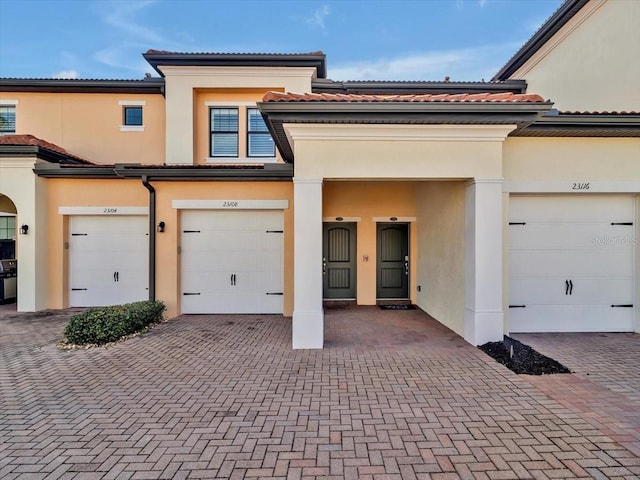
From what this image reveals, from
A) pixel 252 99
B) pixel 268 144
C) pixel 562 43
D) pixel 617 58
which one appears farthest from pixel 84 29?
pixel 617 58

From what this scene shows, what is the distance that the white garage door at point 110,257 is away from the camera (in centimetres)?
874

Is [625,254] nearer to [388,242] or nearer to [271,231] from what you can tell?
[388,242]

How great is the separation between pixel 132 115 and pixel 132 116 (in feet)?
0.11

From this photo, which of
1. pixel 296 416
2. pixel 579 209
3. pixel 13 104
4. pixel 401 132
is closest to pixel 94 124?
pixel 13 104

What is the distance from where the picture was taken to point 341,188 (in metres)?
9.54

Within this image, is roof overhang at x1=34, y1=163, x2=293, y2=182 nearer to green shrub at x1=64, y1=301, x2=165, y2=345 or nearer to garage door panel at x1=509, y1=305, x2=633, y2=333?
green shrub at x1=64, y1=301, x2=165, y2=345

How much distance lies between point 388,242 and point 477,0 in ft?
34.1

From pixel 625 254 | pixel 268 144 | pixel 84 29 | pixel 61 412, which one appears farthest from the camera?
pixel 84 29

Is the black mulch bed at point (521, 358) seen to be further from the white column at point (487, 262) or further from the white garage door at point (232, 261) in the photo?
the white garage door at point (232, 261)

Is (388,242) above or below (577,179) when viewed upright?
below

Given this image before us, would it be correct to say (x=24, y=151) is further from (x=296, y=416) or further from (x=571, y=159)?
(x=571, y=159)

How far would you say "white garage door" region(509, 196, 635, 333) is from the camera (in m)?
6.37

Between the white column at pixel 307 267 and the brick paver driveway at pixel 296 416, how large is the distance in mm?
344

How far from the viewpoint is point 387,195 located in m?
9.56
